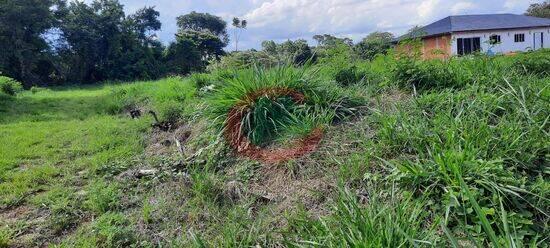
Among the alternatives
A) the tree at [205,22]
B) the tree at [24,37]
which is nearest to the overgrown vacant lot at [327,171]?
the tree at [24,37]

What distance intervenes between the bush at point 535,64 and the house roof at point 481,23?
64.7 feet

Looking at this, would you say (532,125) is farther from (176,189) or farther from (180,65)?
(180,65)

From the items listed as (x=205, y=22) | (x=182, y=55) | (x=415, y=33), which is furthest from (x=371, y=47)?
(x=205, y=22)

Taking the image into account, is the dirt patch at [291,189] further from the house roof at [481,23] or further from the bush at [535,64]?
the house roof at [481,23]

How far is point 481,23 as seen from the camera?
24703 millimetres

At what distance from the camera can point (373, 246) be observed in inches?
64.3

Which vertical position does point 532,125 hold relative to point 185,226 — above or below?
above

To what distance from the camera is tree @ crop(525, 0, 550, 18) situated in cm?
3369

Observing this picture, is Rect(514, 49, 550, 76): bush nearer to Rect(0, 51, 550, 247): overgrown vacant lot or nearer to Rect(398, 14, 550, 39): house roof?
Rect(0, 51, 550, 247): overgrown vacant lot

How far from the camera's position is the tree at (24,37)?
21.8 meters

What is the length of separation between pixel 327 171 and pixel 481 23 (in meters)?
25.9

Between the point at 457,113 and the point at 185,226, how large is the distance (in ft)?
6.53

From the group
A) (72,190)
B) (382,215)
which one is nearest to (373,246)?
(382,215)

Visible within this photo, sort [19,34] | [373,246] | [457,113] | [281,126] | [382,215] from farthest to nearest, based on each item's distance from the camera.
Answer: [19,34]
[281,126]
[457,113]
[382,215]
[373,246]
